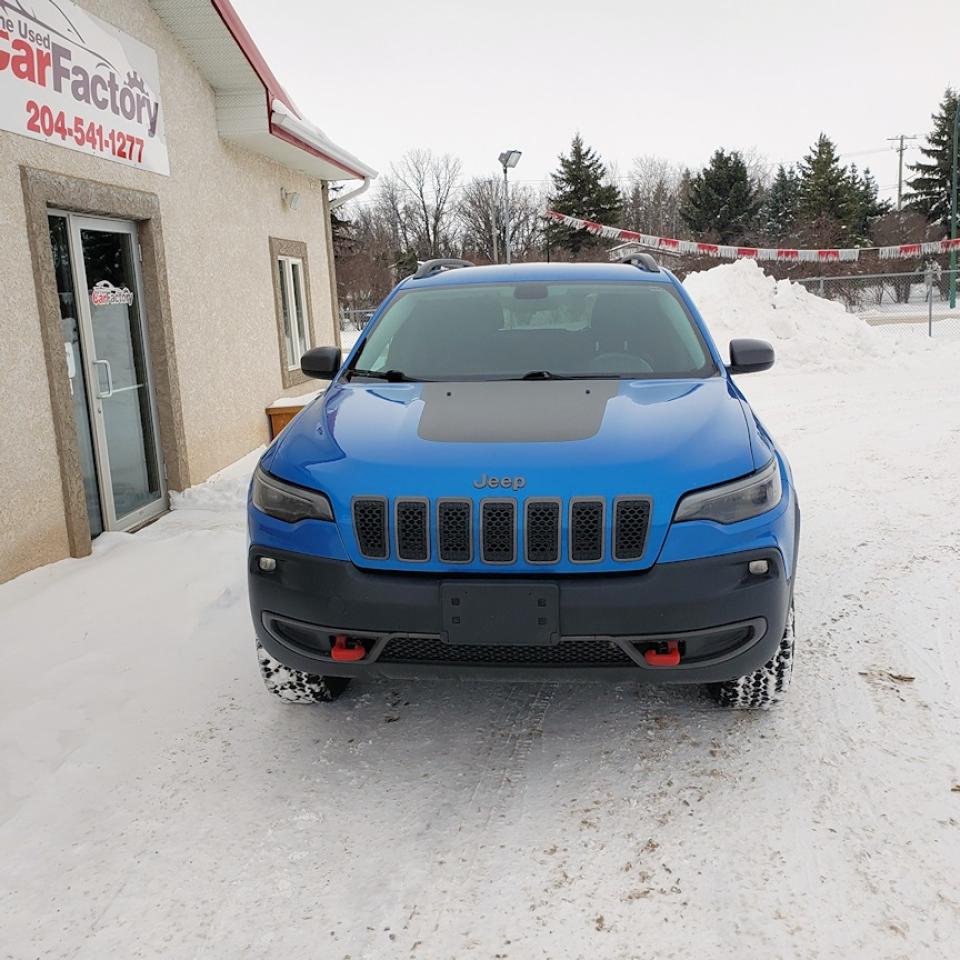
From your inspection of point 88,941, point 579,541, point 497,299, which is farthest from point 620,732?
point 497,299

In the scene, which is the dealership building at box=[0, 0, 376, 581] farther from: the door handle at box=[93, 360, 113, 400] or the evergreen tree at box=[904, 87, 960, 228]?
the evergreen tree at box=[904, 87, 960, 228]

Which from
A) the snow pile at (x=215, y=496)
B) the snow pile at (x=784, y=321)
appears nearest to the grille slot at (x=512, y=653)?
the snow pile at (x=215, y=496)

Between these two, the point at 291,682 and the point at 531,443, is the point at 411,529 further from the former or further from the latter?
the point at 291,682

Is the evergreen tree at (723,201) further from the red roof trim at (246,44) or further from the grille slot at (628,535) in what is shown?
the grille slot at (628,535)

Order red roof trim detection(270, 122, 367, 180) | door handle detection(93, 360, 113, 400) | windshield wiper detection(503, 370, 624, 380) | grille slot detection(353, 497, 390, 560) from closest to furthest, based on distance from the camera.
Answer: grille slot detection(353, 497, 390, 560), windshield wiper detection(503, 370, 624, 380), door handle detection(93, 360, 113, 400), red roof trim detection(270, 122, 367, 180)

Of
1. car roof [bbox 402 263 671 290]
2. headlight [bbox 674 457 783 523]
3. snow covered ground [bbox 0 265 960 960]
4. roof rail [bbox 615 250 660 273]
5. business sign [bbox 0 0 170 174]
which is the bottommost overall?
snow covered ground [bbox 0 265 960 960]

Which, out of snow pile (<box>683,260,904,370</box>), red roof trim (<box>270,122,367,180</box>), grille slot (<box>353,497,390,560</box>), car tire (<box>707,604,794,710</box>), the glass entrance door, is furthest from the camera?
snow pile (<box>683,260,904,370</box>)

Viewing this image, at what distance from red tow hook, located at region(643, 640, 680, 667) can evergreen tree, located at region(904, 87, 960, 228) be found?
5277 cm

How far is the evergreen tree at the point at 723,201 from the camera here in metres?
55.6

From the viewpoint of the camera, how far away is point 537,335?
426 cm

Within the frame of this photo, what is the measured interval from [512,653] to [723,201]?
58.2 m

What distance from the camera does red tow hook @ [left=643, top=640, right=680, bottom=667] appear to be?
9.27 ft

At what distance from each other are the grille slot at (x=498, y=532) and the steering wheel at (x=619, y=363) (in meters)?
1.37

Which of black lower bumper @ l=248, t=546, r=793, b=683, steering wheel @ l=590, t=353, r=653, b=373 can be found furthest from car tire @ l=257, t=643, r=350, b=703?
steering wheel @ l=590, t=353, r=653, b=373
